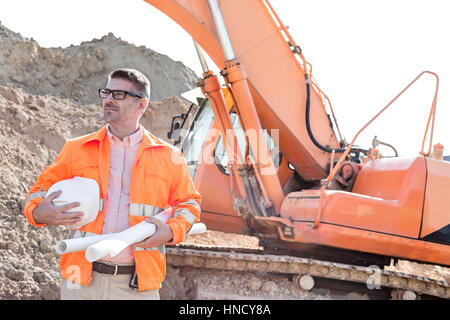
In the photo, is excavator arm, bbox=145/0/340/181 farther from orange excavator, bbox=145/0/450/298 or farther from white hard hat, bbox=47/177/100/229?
white hard hat, bbox=47/177/100/229

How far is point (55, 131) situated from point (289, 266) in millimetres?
7366

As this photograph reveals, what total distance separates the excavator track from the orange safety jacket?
212cm

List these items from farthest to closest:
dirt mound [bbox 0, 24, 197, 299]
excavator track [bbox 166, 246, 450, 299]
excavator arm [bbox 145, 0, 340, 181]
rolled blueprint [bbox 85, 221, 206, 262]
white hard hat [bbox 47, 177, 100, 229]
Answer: dirt mound [bbox 0, 24, 197, 299] → excavator arm [bbox 145, 0, 340, 181] → excavator track [bbox 166, 246, 450, 299] → white hard hat [bbox 47, 177, 100, 229] → rolled blueprint [bbox 85, 221, 206, 262]

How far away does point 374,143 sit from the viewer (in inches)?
198

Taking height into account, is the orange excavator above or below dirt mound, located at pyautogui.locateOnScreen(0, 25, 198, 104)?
below

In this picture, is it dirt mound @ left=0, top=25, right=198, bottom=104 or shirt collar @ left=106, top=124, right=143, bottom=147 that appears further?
dirt mound @ left=0, top=25, right=198, bottom=104

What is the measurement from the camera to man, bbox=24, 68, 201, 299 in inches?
92.7

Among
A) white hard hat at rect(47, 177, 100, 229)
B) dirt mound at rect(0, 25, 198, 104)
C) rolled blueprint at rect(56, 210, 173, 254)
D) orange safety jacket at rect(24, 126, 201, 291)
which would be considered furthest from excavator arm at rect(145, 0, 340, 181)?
A: dirt mound at rect(0, 25, 198, 104)

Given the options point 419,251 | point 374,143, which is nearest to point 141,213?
point 419,251

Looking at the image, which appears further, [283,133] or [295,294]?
[283,133]

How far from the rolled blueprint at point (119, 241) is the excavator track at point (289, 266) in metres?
2.41

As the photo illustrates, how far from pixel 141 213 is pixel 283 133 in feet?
9.92

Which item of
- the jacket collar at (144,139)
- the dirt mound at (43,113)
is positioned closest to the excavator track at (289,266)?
the dirt mound at (43,113)
